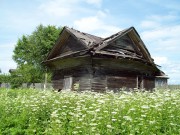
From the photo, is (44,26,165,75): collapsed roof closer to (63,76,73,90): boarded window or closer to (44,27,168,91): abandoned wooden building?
(44,27,168,91): abandoned wooden building

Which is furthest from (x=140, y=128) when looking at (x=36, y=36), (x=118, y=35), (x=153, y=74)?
(x=36, y=36)

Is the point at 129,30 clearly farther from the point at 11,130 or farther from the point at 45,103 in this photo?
the point at 11,130

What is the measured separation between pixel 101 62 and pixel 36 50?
34.7 metres

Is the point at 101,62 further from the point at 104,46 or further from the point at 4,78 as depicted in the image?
the point at 4,78

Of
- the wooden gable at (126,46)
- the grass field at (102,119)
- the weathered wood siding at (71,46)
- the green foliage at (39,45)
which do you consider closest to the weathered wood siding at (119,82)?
the wooden gable at (126,46)

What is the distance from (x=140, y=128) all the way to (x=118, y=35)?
13.9 meters

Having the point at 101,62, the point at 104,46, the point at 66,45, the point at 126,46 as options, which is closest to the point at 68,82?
the point at 66,45

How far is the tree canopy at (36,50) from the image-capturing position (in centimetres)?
4759

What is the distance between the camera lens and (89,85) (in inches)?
705

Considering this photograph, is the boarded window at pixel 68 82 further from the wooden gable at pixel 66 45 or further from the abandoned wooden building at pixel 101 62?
the wooden gable at pixel 66 45

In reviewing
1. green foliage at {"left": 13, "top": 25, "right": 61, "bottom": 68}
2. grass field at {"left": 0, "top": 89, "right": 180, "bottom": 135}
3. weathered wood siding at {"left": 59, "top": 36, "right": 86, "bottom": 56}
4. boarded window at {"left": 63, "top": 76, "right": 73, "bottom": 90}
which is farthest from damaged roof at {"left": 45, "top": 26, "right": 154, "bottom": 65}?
green foliage at {"left": 13, "top": 25, "right": 61, "bottom": 68}

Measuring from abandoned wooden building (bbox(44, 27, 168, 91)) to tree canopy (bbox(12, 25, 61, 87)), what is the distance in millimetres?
24391

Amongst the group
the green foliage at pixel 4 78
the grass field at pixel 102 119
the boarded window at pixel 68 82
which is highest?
the green foliage at pixel 4 78

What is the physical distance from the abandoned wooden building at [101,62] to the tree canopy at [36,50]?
24391 millimetres
